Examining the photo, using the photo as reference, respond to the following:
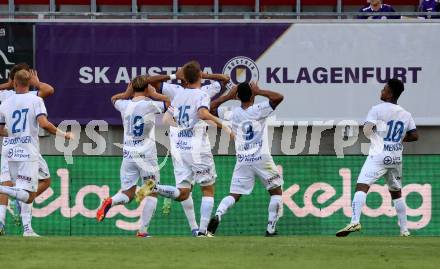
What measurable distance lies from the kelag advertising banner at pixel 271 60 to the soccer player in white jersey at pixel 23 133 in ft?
22.8

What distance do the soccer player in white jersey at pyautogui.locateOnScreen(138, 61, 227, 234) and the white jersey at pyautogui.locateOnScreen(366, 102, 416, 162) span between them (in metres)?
2.27

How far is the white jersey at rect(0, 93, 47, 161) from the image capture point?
15.4 metres

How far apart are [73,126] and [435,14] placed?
693 cm

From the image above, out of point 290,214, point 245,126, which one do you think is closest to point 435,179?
point 290,214

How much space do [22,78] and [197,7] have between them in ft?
29.3

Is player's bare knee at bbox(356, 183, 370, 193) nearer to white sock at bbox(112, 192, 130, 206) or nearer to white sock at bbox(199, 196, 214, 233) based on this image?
white sock at bbox(199, 196, 214, 233)

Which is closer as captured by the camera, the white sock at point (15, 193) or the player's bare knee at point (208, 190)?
the white sock at point (15, 193)

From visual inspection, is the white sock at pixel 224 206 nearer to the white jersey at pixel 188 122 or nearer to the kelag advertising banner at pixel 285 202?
the white jersey at pixel 188 122

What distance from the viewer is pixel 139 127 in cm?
1638

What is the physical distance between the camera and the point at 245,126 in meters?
16.7

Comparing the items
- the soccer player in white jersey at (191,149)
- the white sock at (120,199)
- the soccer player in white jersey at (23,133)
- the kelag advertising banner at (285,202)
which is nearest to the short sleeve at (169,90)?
the soccer player in white jersey at (191,149)

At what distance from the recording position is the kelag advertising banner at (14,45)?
22.3 meters
